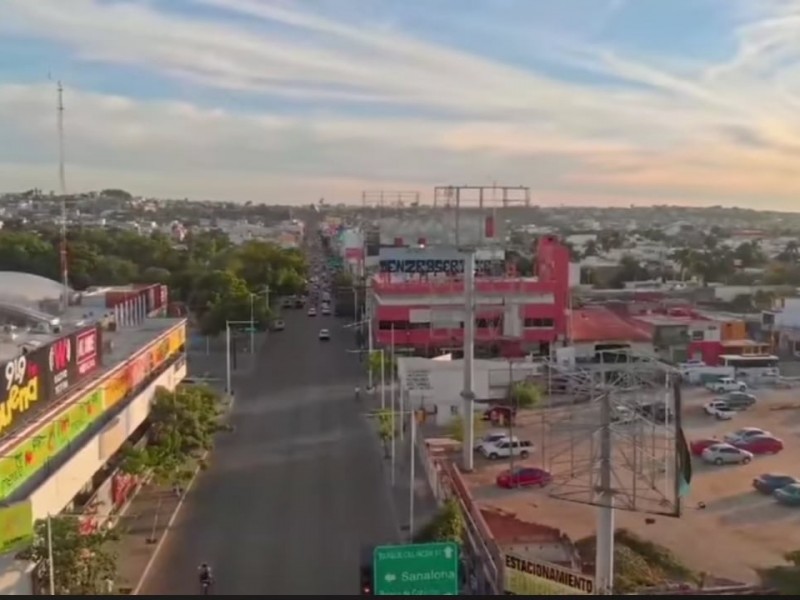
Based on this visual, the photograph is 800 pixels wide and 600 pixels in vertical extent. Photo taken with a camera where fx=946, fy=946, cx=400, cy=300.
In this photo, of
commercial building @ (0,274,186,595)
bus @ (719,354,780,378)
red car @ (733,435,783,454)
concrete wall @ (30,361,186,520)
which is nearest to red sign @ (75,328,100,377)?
commercial building @ (0,274,186,595)

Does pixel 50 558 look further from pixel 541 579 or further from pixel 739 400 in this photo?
pixel 739 400

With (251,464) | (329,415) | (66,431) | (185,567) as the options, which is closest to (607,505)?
(185,567)

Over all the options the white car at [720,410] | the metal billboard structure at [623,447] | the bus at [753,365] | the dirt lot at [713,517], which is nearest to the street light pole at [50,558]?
the metal billboard structure at [623,447]

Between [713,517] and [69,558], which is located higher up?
[69,558]

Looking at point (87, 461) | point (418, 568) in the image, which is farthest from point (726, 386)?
point (418, 568)

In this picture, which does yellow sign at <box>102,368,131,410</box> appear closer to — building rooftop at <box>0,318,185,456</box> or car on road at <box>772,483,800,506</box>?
building rooftop at <box>0,318,185,456</box>

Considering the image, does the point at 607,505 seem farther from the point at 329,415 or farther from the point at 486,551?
the point at 329,415

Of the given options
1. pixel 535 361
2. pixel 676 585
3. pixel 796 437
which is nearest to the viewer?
pixel 676 585
